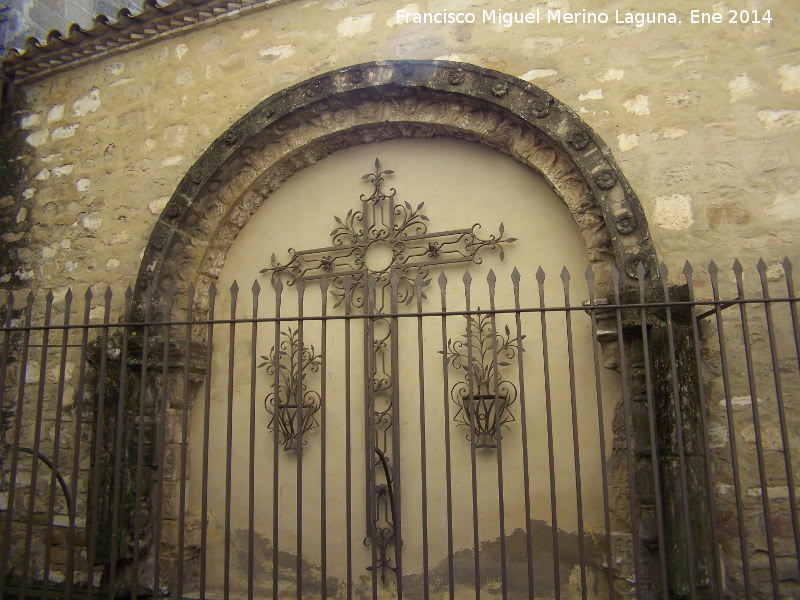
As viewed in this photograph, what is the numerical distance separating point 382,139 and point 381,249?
0.82 m

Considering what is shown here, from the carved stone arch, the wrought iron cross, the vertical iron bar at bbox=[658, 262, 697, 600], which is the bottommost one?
the vertical iron bar at bbox=[658, 262, 697, 600]

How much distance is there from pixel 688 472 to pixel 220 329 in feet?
10.4

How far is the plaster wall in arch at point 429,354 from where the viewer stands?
3605mm

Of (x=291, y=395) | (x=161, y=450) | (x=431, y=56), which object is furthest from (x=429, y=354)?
(x=431, y=56)

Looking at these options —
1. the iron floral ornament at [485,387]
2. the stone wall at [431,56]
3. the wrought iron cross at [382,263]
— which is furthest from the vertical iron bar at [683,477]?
the wrought iron cross at [382,263]

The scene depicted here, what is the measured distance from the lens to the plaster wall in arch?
3.61 meters

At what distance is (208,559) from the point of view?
4.25 metres

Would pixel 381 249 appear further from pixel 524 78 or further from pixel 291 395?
pixel 524 78

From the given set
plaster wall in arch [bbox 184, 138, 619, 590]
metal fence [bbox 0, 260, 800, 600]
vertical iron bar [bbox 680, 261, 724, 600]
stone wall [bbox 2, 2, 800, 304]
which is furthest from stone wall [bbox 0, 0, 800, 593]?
plaster wall in arch [bbox 184, 138, 619, 590]

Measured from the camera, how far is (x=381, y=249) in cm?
422

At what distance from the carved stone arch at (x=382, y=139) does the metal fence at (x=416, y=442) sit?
0.31 metres

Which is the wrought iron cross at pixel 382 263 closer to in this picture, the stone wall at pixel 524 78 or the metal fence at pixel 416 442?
the metal fence at pixel 416 442

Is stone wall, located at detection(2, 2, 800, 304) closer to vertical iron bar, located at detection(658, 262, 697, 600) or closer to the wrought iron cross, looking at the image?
vertical iron bar, located at detection(658, 262, 697, 600)

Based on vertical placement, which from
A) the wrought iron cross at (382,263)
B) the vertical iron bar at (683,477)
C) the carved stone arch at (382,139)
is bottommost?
the vertical iron bar at (683,477)
